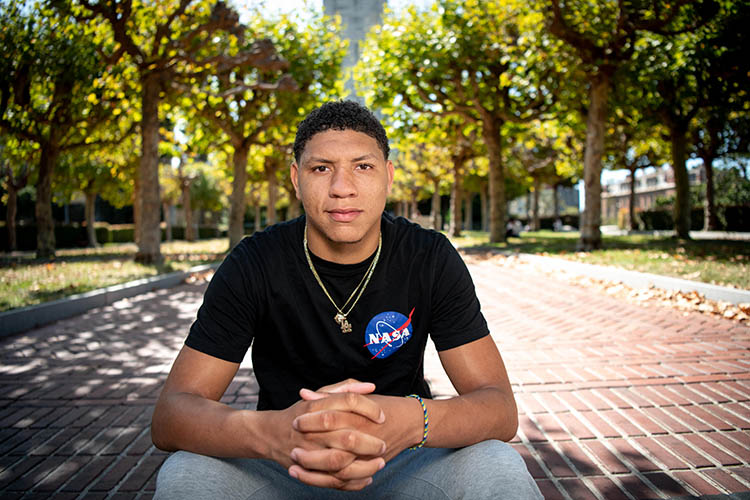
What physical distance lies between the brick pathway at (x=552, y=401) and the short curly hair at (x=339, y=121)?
6.80 ft

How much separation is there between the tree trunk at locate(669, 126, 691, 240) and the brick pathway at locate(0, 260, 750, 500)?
1433 cm

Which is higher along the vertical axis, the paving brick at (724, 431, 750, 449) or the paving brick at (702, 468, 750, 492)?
the paving brick at (702, 468, 750, 492)

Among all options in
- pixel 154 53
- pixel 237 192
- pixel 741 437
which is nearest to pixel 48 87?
pixel 154 53

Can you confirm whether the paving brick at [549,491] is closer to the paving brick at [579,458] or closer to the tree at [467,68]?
the paving brick at [579,458]

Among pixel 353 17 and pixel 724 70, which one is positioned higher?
pixel 353 17

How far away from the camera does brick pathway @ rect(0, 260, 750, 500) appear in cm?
255

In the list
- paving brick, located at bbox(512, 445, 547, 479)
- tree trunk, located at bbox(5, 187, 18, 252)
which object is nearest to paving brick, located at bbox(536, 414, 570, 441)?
paving brick, located at bbox(512, 445, 547, 479)

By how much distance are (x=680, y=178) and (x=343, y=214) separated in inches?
809

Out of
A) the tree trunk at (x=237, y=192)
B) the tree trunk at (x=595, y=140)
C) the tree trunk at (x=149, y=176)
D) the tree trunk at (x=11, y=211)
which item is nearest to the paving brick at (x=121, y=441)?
the tree trunk at (x=149, y=176)

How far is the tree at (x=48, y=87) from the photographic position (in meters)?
9.83

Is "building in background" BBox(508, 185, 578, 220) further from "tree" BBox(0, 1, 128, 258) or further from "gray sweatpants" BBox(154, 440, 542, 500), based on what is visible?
"gray sweatpants" BBox(154, 440, 542, 500)

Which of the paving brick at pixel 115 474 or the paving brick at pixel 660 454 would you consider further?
the paving brick at pixel 660 454

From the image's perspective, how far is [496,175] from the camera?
19297 millimetres

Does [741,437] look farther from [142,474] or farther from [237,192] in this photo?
[237,192]
